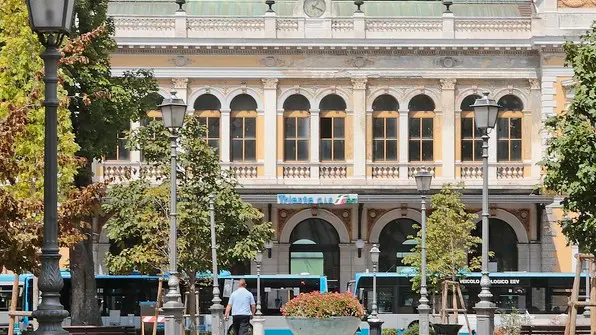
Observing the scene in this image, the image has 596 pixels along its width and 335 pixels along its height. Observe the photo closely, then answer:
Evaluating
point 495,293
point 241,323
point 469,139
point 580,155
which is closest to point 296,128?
point 469,139

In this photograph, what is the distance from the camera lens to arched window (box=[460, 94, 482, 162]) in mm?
65375

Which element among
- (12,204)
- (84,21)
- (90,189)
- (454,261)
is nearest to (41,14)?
(12,204)

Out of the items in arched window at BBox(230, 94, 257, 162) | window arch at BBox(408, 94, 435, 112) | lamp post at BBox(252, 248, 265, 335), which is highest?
window arch at BBox(408, 94, 435, 112)

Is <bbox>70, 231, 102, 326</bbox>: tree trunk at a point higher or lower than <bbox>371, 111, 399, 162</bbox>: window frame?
lower


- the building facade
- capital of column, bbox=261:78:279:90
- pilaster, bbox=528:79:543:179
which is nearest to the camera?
the building facade

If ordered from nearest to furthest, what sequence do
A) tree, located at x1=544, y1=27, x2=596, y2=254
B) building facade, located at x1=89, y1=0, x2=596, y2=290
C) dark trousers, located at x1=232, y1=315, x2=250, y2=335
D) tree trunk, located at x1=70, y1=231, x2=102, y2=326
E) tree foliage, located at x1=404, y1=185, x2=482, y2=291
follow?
tree, located at x1=544, y1=27, x2=596, y2=254 → dark trousers, located at x1=232, y1=315, x2=250, y2=335 → tree trunk, located at x1=70, y1=231, x2=102, y2=326 → tree foliage, located at x1=404, y1=185, x2=482, y2=291 → building facade, located at x1=89, y1=0, x2=596, y2=290

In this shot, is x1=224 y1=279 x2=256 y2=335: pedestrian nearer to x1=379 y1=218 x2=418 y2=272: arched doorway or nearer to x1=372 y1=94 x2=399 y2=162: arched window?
x1=379 y1=218 x2=418 y2=272: arched doorway

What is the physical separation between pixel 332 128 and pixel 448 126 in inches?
190

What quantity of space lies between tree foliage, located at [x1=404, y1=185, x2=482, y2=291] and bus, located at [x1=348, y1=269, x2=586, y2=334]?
1.11 meters

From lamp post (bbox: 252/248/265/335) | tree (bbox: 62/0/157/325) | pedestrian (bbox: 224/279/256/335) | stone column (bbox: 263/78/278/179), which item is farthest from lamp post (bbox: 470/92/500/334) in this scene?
stone column (bbox: 263/78/278/179)

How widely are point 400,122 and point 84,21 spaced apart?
22.0m

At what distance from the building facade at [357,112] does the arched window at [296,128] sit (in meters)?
0.06

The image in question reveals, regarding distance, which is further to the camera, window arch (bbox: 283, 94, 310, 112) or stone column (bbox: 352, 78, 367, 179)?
window arch (bbox: 283, 94, 310, 112)

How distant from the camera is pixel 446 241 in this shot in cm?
5744
